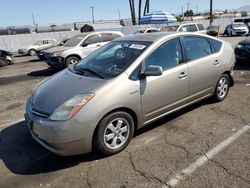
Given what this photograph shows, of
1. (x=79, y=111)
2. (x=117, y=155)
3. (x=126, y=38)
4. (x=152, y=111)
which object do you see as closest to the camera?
(x=79, y=111)

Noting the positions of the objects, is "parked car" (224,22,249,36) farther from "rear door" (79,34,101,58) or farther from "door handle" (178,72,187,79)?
"door handle" (178,72,187,79)

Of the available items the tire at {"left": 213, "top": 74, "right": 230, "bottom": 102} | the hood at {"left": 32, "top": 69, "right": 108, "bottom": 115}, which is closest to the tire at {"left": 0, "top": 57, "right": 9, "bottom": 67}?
the hood at {"left": 32, "top": 69, "right": 108, "bottom": 115}

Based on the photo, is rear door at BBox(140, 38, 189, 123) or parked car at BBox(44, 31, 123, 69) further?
parked car at BBox(44, 31, 123, 69)

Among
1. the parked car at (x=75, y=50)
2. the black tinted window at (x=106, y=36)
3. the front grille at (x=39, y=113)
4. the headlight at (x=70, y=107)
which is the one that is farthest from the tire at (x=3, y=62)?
the headlight at (x=70, y=107)

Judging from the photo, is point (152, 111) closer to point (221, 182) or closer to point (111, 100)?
point (111, 100)

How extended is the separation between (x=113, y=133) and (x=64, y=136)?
70cm

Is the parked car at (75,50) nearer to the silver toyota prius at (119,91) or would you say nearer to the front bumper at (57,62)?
the front bumper at (57,62)

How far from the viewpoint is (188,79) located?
448 centimetres

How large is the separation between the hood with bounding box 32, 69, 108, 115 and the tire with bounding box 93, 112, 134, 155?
0.48 m

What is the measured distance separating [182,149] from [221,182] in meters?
0.83

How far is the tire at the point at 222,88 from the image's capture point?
5.32 metres

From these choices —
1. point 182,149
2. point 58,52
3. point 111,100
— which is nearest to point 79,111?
point 111,100

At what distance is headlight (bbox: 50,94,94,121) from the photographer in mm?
3234

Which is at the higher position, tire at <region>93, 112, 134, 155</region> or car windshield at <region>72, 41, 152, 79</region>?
car windshield at <region>72, 41, 152, 79</region>
